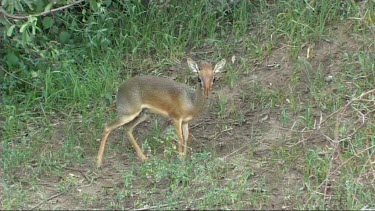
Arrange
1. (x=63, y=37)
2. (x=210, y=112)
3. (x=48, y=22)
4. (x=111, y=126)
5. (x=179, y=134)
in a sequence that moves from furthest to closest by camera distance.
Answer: (x=63, y=37) → (x=48, y=22) → (x=210, y=112) → (x=111, y=126) → (x=179, y=134)

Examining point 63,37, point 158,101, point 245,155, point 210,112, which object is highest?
point 158,101

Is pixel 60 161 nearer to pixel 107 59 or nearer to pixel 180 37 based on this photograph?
pixel 107 59

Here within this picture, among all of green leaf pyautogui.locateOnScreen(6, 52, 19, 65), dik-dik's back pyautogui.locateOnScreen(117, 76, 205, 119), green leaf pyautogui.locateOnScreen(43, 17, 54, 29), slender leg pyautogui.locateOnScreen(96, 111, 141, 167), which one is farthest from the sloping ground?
green leaf pyautogui.locateOnScreen(43, 17, 54, 29)

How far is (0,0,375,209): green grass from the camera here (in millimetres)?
6797

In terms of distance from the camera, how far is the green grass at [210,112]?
268 inches

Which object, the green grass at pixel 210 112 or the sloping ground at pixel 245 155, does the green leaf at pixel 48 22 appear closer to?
the green grass at pixel 210 112

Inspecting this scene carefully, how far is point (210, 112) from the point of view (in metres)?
8.32

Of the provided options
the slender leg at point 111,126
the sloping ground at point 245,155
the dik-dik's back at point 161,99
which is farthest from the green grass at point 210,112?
the dik-dik's back at point 161,99

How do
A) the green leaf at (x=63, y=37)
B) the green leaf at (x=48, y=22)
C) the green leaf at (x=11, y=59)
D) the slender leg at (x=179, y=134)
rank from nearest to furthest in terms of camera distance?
the slender leg at (x=179, y=134)
the green leaf at (x=11, y=59)
the green leaf at (x=48, y=22)
the green leaf at (x=63, y=37)

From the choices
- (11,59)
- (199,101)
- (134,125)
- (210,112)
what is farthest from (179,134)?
(11,59)

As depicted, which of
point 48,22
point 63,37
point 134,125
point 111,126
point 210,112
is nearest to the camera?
A: point 111,126

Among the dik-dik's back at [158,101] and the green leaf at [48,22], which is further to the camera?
the green leaf at [48,22]

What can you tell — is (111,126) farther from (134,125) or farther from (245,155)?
(245,155)

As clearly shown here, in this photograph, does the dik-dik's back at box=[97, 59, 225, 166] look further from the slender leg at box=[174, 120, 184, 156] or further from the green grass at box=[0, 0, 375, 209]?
the green grass at box=[0, 0, 375, 209]
